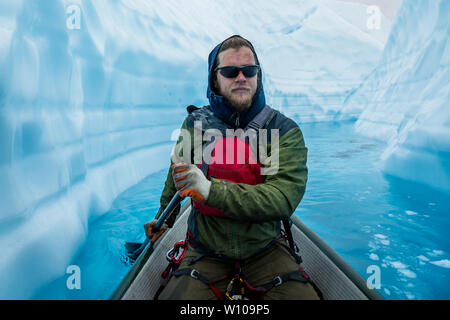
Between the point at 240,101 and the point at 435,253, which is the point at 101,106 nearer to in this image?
the point at 240,101

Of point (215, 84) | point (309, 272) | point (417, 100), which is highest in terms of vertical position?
point (417, 100)

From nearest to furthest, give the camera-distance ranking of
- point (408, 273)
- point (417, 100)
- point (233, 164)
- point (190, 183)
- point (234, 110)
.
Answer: point (190, 183)
point (233, 164)
point (234, 110)
point (408, 273)
point (417, 100)

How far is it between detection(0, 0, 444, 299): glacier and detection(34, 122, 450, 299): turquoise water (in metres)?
0.19

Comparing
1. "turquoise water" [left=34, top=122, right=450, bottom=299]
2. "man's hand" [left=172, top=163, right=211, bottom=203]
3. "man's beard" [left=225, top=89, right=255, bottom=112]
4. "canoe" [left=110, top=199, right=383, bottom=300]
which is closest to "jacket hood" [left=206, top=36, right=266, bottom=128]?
"man's beard" [left=225, top=89, right=255, bottom=112]

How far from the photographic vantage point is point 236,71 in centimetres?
124

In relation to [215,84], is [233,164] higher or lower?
lower

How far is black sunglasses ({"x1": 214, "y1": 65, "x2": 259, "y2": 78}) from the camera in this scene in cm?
123

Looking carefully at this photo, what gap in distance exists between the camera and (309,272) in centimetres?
150

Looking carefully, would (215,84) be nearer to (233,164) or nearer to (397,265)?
(233,164)

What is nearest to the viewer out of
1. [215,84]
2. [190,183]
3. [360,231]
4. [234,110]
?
[190,183]

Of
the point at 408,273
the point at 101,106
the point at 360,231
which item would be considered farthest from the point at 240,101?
the point at 101,106

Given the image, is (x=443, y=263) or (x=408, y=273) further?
(x=443, y=263)

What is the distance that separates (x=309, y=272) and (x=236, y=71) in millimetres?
1197

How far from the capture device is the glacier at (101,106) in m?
1.64
